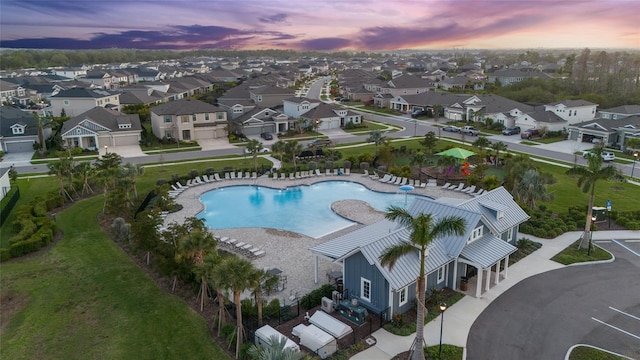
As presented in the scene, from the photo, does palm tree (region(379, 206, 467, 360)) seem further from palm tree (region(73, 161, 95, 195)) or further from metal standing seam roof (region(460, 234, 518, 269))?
palm tree (region(73, 161, 95, 195))

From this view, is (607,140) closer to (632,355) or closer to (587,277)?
(587,277)

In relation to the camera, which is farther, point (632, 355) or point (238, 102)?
point (238, 102)

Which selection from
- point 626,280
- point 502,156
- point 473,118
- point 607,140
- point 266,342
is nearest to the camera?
point 266,342

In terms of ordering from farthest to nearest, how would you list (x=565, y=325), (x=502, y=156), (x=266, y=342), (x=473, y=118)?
(x=473, y=118), (x=502, y=156), (x=565, y=325), (x=266, y=342)

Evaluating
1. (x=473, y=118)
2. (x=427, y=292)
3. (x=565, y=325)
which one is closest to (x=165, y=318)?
(x=427, y=292)

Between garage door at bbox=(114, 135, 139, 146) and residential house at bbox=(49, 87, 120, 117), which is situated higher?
residential house at bbox=(49, 87, 120, 117)

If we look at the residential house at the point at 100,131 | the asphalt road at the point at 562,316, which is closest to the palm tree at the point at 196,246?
the asphalt road at the point at 562,316

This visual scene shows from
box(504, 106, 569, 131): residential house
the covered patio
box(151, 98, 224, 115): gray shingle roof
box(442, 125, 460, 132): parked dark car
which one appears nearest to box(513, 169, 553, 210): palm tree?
the covered patio
